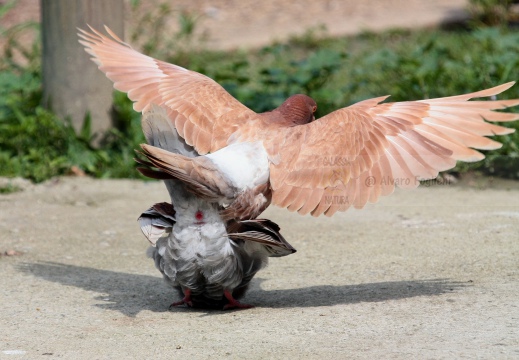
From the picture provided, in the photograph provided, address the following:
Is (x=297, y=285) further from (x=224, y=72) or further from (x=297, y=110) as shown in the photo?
(x=224, y=72)

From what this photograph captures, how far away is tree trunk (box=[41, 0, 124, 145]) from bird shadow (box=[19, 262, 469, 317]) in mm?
2257

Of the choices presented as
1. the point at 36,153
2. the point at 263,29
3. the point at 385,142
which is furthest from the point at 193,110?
the point at 263,29

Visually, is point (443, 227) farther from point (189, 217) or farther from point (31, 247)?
point (31, 247)

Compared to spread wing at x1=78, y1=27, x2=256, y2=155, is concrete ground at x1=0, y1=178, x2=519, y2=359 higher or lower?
lower

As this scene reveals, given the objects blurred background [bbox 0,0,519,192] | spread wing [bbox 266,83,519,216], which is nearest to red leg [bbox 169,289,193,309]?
spread wing [bbox 266,83,519,216]

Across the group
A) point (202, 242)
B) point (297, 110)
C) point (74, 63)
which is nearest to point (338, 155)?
point (297, 110)

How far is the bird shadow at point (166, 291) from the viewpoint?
4.02 metres

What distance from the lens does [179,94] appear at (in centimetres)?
451

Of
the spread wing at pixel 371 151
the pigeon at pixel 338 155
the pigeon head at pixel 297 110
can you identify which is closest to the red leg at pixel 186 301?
the pigeon at pixel 338 155

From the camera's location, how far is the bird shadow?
4023 mm

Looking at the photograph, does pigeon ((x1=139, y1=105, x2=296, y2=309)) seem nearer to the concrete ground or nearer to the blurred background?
the concrete ground

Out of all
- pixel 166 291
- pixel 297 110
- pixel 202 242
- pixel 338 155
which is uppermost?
pixel 297 110

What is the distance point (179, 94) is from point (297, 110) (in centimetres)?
63

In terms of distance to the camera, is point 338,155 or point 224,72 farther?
point 224,72
